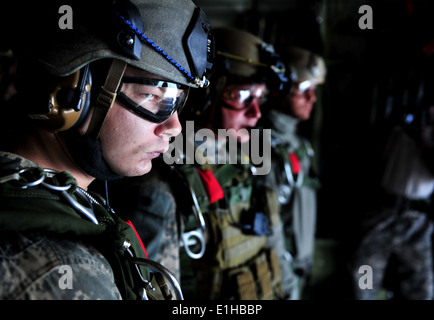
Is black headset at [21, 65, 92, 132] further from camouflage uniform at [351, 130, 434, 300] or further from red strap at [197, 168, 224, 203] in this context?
camouflage uniform at [351, 130, 434, 300]

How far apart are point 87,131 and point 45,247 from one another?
417 millimetres

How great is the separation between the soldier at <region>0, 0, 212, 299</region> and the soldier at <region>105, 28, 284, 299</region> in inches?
17.0

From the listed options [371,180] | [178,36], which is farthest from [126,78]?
[371,180]

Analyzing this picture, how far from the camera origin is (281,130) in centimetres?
352

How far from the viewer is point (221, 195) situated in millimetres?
1859

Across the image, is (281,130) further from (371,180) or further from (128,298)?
(128,298)

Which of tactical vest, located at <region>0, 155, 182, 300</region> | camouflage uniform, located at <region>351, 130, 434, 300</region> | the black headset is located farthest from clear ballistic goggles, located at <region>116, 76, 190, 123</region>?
camouflage uniform, located at <region>351, 130, 434, 300</region>

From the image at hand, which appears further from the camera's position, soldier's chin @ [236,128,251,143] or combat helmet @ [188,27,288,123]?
soldier's chin @ [236,128,251,143]

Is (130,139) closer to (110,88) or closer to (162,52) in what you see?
(110,88)

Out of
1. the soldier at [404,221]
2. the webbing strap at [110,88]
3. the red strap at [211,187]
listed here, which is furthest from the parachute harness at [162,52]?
the soldier at [404,221]

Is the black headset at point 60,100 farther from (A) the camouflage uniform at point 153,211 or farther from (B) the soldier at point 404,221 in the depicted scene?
(B) the soldier at point 404,221

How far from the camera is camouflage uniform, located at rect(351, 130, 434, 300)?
3.55m

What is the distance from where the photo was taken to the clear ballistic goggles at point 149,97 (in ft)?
3.50

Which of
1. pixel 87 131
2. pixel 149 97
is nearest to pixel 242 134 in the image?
pixel 149 97
